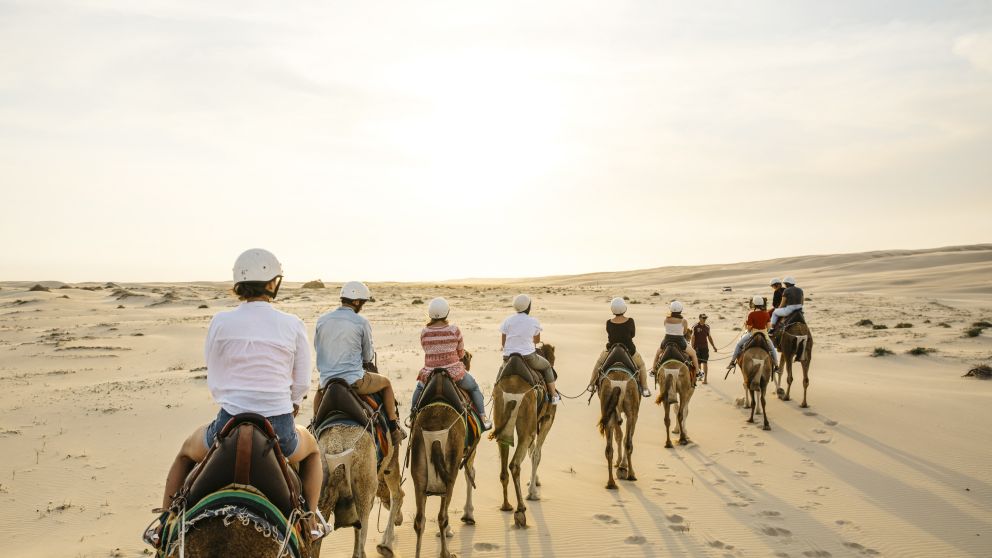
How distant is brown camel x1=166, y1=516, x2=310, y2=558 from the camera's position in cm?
444

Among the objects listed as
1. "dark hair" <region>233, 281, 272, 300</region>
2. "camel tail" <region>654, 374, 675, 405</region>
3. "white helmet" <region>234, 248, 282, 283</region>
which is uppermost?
"white helmet" <region>234, 248, 282, 283</region>

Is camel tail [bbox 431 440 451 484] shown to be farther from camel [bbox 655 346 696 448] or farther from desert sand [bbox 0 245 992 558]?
camel [bbox 655 346 696 448]

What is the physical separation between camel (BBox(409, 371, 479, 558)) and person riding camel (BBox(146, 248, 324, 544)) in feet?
10.5

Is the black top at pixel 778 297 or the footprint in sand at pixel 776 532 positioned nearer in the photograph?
the footprint in sand at pixel 776 532

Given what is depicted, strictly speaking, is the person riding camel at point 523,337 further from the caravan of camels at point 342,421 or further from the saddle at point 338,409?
the saddle at point 338,409

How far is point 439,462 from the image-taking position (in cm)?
859

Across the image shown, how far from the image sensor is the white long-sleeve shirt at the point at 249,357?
508cm

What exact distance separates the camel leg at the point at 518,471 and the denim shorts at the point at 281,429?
18.4 feet

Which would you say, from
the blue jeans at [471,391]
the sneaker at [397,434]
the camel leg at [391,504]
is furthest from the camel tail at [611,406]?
the sneaker at [397,434]

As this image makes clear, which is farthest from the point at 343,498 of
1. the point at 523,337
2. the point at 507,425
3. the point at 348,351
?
the point at 523,337

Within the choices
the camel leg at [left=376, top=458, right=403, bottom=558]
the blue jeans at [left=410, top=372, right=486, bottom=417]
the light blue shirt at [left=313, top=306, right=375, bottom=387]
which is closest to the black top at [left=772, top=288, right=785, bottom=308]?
the blue jeans at [left=410, top=372, right=486, bottom=417]

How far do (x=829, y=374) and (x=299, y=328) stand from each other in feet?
76.2

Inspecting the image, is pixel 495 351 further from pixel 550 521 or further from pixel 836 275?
pixel 836 275

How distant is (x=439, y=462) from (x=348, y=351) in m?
1.97
